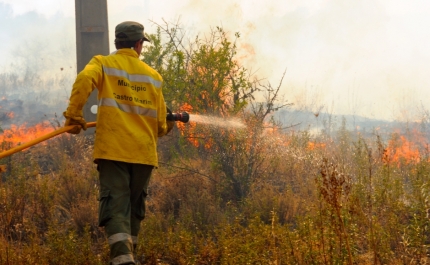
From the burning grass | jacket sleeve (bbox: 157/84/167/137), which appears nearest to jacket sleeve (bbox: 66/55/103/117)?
jacket sleeve (bbox: 157/84/167/137)

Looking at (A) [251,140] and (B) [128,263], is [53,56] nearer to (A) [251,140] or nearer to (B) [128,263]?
(A) [251,140]

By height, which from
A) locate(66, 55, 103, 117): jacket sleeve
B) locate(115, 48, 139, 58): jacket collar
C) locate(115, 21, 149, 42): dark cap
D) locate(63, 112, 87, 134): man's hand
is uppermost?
locate(115, 21, 149, 42): dark cap

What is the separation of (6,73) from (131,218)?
15.3m

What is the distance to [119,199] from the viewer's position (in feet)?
12.7

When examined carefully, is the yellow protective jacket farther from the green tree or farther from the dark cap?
the green tree

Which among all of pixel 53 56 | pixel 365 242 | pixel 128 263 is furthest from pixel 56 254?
pixel 53 56

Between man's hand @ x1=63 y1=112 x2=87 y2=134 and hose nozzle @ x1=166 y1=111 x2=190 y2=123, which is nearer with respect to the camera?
man's hand @ x1=63 y1=112 x2=87 y2=134

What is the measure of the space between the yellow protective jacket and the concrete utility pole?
17.3ft

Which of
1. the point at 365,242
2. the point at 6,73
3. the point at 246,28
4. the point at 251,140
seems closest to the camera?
the point at 365,242

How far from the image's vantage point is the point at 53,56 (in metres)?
18.2

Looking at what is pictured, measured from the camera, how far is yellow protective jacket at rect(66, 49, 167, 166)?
3828 millimetres

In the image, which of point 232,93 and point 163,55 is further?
point 163,55

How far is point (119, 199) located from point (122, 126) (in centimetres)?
50

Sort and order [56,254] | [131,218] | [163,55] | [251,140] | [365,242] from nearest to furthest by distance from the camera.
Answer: [131,218] → [56,254] → [365,242] → [251,140] → [163,55]
